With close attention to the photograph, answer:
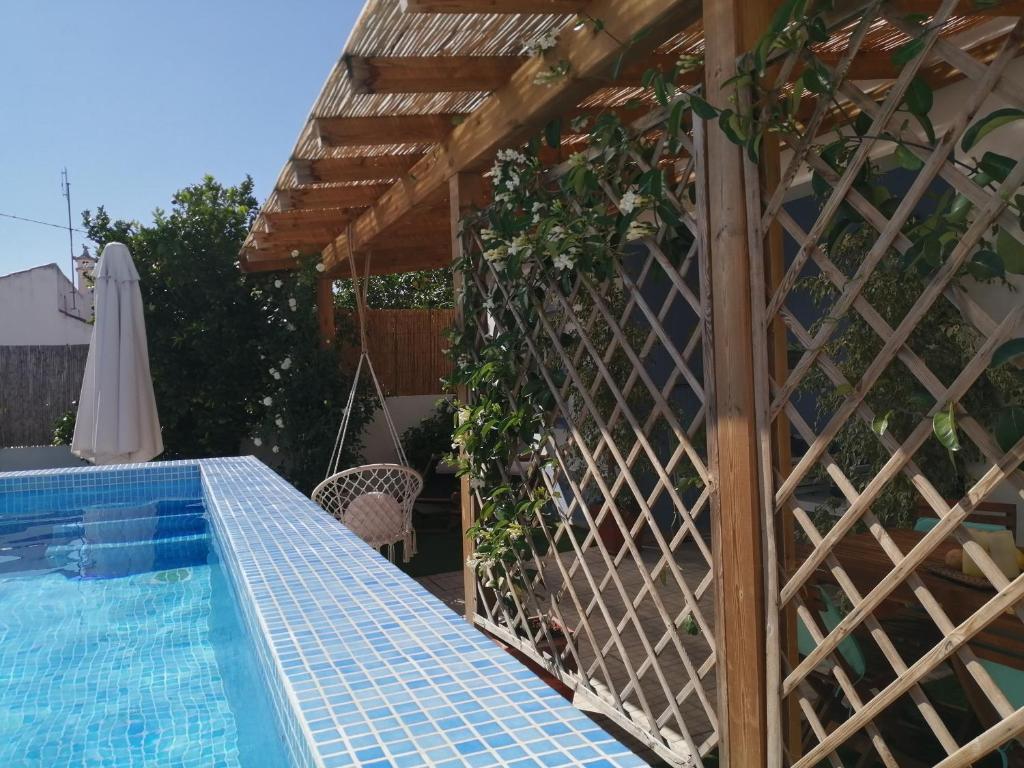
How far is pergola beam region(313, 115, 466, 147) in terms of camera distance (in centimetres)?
312

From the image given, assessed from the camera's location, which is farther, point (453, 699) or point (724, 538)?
point (724, 538)

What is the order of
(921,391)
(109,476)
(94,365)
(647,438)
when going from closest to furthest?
(921,391) < (647,438) < (109,476) < (94,365)

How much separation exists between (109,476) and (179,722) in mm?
2922

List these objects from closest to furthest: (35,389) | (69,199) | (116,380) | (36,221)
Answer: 1. (116,380)
2. (35,389)
3. (36,221)
4. (69,199)

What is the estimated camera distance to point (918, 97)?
1460mm

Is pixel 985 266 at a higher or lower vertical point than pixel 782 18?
lower

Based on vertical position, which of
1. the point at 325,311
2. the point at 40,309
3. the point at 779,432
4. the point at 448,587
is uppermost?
the point at 40,309

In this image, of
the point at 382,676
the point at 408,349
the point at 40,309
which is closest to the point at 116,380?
the point at 408,349

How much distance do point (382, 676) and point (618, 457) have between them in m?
1.22

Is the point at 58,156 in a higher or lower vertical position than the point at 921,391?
higher

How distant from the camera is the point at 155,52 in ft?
36.2

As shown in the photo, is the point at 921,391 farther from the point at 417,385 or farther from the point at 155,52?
the point at 155,52

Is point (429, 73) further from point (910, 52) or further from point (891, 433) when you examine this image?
point (891, 433)

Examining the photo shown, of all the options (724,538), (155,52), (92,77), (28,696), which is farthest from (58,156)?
(724,538)
